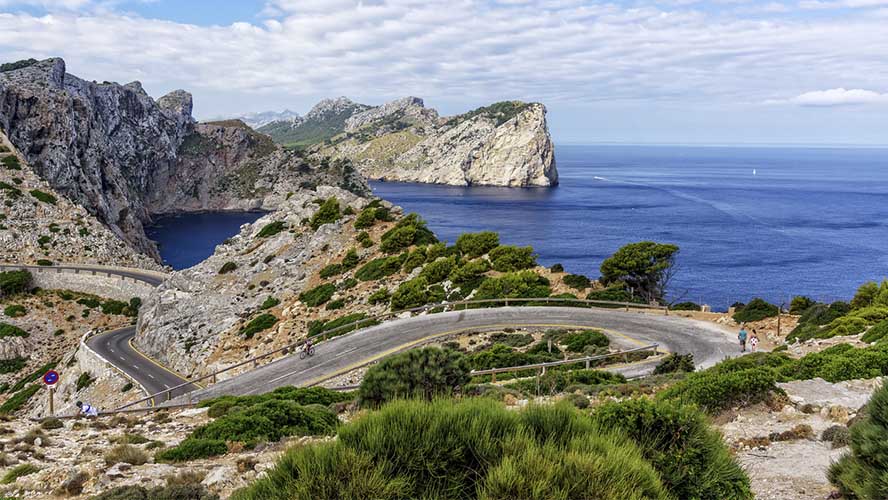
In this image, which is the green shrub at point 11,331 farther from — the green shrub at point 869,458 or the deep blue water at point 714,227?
the deep blue water at point 714,227

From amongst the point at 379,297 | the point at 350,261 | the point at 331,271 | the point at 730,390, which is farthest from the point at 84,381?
the point at 730,390

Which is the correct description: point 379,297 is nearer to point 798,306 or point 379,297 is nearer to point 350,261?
point 350,261

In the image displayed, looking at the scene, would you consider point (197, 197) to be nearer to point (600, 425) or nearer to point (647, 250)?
point (647, 250)

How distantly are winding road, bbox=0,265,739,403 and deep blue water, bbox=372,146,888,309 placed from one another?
37013 millimetres

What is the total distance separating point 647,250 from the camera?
39.1 m

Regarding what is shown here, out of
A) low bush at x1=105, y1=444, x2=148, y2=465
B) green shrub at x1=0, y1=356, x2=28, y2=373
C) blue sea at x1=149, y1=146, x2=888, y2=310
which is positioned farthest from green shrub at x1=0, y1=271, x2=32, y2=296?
low bush at x1=105, y1=444, x2=148, y2=465

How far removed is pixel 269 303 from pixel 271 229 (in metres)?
11.1

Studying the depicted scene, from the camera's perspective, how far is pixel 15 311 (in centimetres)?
5234

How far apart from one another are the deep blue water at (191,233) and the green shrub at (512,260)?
3008 inches

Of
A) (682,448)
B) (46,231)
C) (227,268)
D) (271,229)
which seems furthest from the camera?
(46,231)

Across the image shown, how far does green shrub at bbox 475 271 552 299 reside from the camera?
35.7 meters

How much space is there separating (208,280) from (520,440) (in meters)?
43.3

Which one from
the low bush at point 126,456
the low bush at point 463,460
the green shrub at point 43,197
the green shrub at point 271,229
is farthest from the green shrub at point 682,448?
the green shrub at point 43,197

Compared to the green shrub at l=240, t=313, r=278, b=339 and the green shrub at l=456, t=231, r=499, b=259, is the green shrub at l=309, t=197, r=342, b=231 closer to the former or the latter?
the green shrub at l=240, t=313, r=278, b=339
